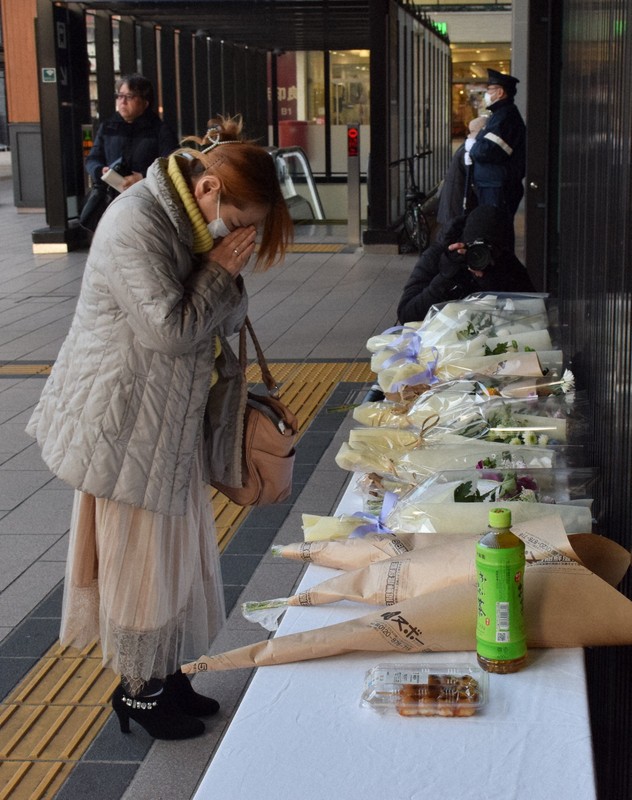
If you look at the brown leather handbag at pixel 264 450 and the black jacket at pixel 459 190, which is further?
the black jacket at pixel 459 190

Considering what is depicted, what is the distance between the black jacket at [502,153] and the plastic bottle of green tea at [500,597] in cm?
710

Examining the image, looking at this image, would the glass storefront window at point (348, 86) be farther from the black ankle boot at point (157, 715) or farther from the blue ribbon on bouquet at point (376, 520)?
the blue ribbon on bouquet at point (376, 520)

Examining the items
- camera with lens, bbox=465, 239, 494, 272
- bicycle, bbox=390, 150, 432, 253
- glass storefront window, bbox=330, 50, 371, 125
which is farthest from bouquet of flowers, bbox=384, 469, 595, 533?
glass storefront window, bbox=330, 50, 371, 125

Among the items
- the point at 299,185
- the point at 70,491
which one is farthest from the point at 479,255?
the point at 299,185

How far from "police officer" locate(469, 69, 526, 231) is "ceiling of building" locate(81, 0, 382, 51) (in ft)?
20.2

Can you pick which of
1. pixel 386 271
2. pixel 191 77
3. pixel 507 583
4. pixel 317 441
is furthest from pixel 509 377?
pixel 191 77

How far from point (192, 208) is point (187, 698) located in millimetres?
1333

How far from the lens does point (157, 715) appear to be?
3057 millimetres

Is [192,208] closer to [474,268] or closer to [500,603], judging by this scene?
[500,603]

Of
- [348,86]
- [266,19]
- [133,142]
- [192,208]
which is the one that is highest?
[266,19]

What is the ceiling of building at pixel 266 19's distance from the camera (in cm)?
1452

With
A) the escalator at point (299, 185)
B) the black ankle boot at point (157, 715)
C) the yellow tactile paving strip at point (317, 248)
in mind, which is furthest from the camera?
the escalator at point (299, 185)

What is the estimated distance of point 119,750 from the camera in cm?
304

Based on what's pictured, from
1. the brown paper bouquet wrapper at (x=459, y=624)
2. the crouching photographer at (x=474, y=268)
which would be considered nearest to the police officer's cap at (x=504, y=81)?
the crouching photographer at (x=474, y=268)
